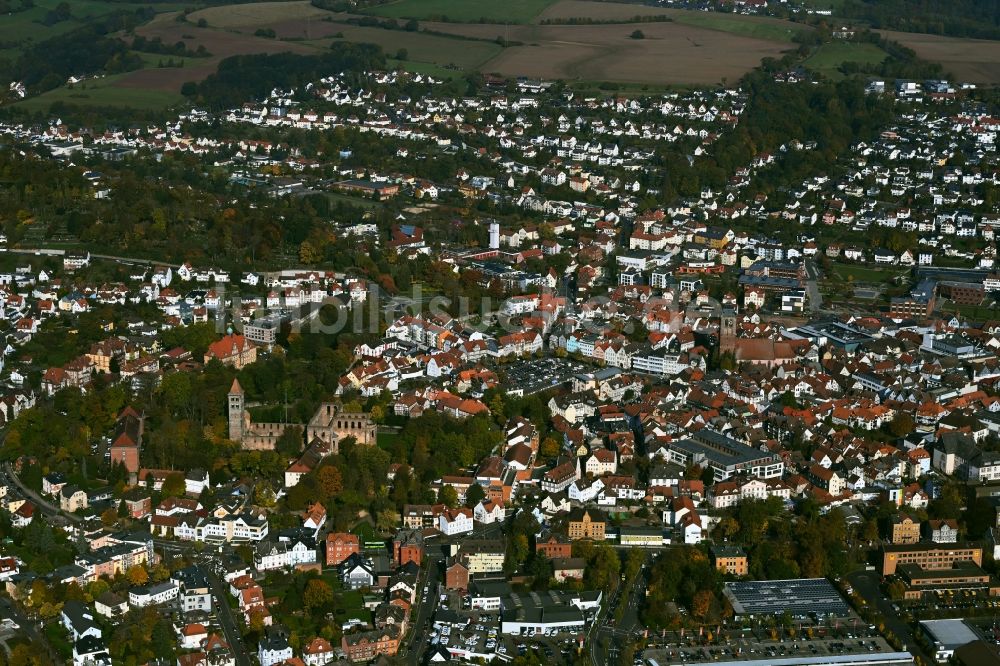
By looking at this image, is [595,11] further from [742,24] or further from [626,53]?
[626,53]

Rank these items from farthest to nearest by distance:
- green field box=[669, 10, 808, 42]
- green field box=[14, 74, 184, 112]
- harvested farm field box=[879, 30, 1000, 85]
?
green field box=[669, 10, 808, 42], harvested farm field box=[879, 30, 1000, 85], green field box=[14, 74, 184, 112]

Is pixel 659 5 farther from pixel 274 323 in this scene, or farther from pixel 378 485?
pixel 378 485

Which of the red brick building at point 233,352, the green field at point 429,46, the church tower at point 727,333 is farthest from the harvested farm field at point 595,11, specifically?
the red brick building at point 233,352

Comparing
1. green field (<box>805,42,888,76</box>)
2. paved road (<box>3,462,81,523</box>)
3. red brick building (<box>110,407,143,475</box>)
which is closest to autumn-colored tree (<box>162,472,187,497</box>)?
red brick building (<box>110,407,143,475</box>)

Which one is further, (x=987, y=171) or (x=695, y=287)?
(x=987, y=171)

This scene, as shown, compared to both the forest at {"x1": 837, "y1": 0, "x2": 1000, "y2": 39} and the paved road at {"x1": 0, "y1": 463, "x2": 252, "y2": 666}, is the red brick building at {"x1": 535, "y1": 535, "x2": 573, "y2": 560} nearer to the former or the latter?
the paved road at {"x1": 0, "y1": 463, "x2": 252, "y2": 666}

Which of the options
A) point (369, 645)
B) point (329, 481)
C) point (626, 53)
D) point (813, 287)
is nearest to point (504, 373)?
point (329, 481)

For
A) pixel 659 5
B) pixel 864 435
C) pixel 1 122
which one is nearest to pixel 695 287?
pixel 864 435
